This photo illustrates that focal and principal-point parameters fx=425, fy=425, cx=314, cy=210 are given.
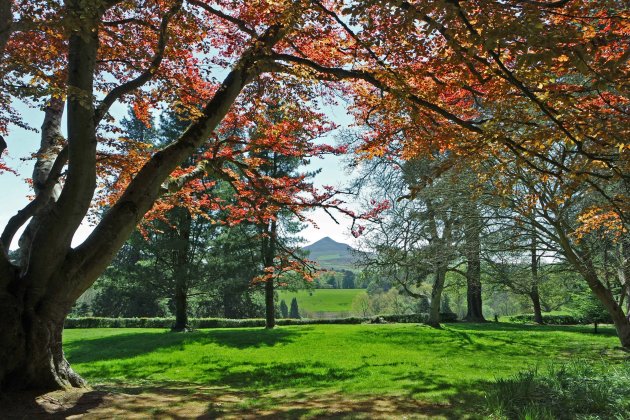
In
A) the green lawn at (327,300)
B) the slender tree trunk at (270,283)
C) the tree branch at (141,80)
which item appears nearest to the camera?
the tree branch at (141,80)

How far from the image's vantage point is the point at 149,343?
13.5m

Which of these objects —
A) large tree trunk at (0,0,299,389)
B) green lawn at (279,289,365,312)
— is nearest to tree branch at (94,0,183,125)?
large tree trunk at (0,0,299,389)

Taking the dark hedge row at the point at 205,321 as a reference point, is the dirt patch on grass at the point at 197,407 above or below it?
above

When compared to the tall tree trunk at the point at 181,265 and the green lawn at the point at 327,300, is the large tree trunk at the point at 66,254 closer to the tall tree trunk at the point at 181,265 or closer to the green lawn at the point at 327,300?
the tall tree trunk at the point at 181,265

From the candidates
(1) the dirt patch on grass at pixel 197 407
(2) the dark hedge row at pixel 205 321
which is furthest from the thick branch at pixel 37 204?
(2) the dark hedge row at pixel 205 321

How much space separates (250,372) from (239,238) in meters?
14.3

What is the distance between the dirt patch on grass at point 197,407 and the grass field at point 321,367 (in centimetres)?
2

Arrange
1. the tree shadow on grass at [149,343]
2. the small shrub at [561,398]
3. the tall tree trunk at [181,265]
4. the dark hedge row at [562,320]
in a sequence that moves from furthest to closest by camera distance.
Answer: the dark hedge row at [562,320] → the tall tree trunk at [181,265] → the tree shadow on grass at [149,343] → the small shrub at [561,398]

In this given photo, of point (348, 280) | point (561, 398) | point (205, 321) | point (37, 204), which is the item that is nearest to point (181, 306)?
point (205, 321)

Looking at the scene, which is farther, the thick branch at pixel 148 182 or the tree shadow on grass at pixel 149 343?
the tree shadow on grass at pixel 149 343

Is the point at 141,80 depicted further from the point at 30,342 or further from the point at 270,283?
the point at 270,283

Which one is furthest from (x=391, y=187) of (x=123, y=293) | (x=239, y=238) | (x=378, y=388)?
(x=123, y=293)

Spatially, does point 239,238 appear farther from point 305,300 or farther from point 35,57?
point 305,300

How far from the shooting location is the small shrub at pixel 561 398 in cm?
442
